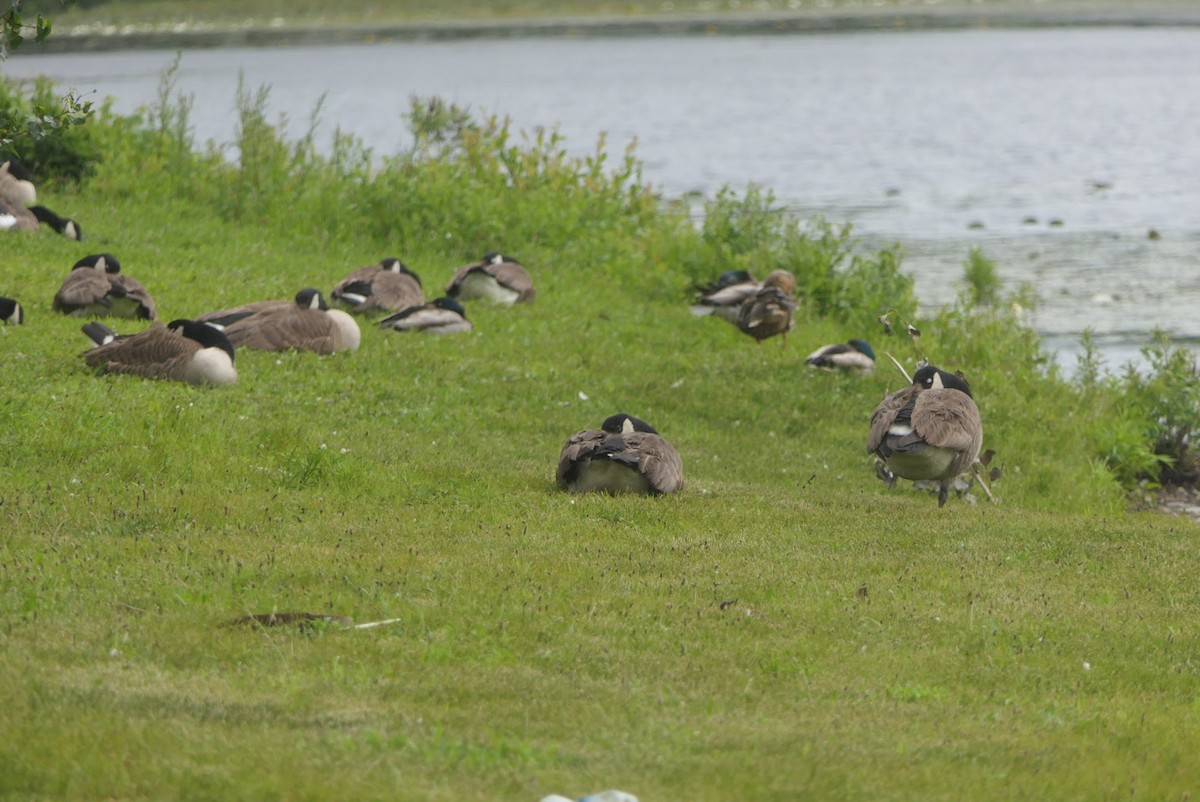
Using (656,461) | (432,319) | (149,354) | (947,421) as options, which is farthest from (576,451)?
(432,319)

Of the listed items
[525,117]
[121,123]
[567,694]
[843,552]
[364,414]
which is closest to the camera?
[567,694]

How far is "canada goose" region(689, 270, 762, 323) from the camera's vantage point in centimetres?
2016

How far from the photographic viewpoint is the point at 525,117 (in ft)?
211

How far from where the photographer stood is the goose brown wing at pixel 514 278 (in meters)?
20.6

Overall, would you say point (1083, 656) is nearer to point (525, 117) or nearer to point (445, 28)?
point (525, 117)

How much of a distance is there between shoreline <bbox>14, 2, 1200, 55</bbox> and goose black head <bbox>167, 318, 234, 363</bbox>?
103155 millimetres

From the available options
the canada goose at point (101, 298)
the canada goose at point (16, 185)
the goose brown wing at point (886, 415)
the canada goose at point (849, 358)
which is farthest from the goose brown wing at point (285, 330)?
the canada goose at point (16, 185)

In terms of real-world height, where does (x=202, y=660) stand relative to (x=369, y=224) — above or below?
above

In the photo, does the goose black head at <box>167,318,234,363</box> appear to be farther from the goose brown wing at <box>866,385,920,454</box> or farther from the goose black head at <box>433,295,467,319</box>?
the goose brown wing at <box>866,385,920,454</box>

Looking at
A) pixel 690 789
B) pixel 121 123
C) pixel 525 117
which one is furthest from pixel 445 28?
pixel 690 789

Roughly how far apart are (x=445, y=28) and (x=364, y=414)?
119m

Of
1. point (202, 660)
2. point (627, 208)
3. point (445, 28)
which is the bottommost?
point (445, 28)

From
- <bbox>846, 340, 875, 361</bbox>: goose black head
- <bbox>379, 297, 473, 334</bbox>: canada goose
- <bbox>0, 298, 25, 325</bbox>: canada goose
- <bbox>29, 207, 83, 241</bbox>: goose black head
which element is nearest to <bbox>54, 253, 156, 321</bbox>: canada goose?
<bbox>0, 298, 25, 325</bbox>: canada goose

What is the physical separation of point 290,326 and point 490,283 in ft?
15.7
